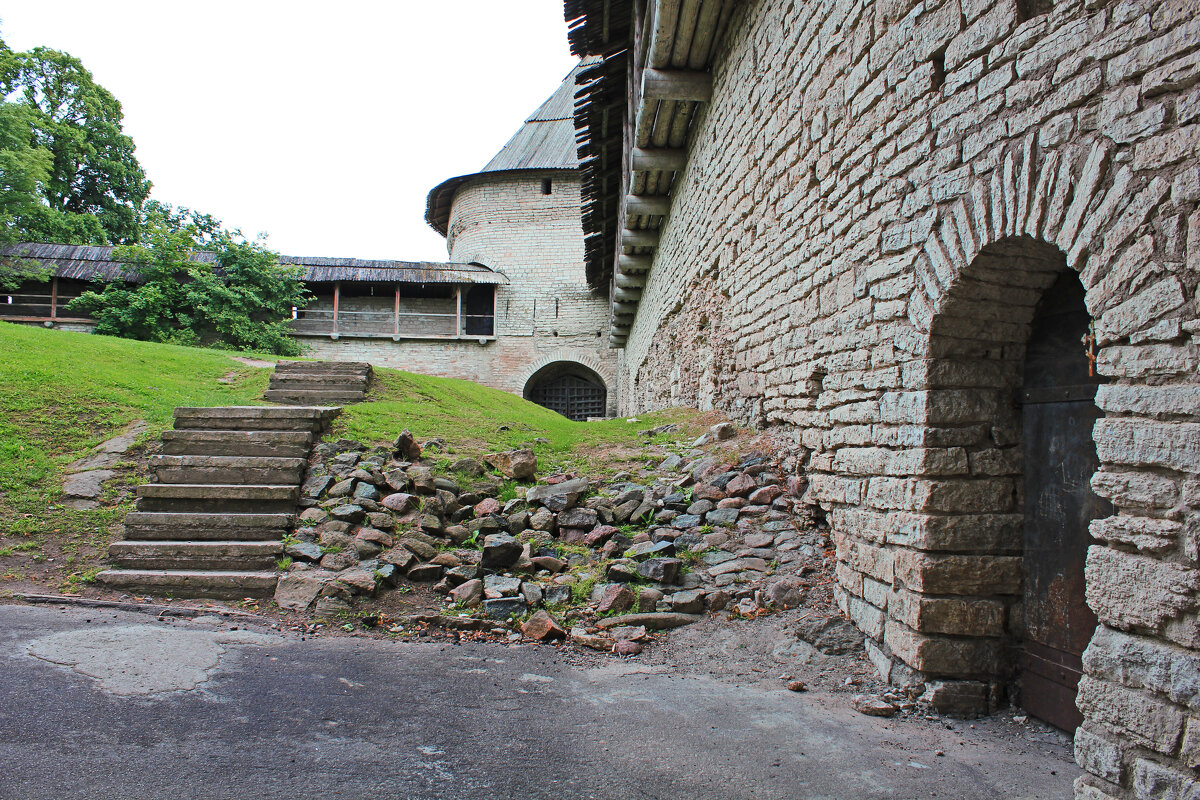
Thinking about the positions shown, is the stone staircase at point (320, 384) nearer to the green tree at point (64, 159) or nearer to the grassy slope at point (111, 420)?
the grassy slope at point (111, 420)

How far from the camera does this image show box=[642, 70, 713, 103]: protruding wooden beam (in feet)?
23.5

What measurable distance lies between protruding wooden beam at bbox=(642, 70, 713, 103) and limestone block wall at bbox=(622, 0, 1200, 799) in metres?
1.92

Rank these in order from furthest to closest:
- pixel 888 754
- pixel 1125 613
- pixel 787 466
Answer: pixel 787 466 → pixel 888 754 → pixel 1125 613

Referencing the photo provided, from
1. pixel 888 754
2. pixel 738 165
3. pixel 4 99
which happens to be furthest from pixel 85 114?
pixel 888 754

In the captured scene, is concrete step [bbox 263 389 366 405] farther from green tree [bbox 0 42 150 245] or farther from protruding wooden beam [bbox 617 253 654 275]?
green tree [bbox 0 42 150 245]

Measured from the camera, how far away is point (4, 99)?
71.7ft

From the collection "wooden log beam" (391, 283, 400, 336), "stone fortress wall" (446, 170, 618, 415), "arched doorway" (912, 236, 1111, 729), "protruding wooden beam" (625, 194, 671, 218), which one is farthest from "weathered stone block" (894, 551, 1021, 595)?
"wooden log beam" (391, 283, 400, 336)

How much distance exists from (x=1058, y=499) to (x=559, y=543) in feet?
10.3

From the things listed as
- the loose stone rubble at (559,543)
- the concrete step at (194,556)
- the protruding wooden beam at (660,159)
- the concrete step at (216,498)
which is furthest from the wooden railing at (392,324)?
the concrete step at (194,556)

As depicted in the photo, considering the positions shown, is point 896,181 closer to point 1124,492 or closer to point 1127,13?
point 1127,13

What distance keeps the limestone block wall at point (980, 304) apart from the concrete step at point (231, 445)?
4245mm

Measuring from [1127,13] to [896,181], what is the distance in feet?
4.00

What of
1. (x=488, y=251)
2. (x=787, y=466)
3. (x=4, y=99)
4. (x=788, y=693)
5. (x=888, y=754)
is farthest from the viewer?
(x=488, y=251)

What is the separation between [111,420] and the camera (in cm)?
652
